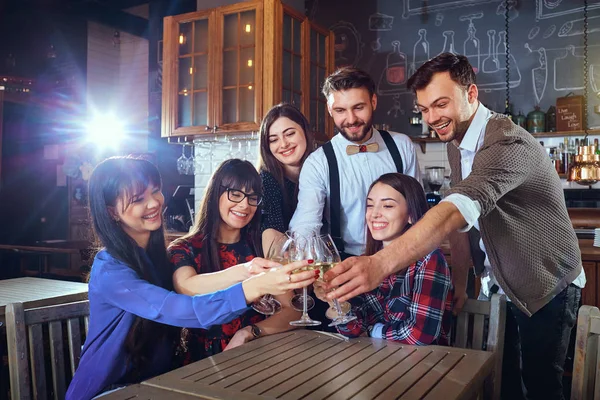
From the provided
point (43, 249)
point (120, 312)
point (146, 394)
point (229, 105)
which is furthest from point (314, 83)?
point (146, 394)

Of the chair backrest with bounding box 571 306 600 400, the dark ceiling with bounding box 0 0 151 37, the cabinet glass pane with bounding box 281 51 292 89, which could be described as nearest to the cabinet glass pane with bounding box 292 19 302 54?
the cabinet glass pane with bounding box 281 51 292 89

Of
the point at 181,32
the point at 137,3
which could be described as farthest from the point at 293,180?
the point at 137,3

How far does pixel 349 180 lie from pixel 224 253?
669mm

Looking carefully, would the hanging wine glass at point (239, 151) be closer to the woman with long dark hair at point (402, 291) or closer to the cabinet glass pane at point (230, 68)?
the cabinet glass pane at point (230, 68)

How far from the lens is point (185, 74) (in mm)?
5332

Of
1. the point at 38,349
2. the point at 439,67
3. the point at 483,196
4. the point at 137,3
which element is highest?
the point at 137,3

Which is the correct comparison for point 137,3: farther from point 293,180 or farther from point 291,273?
point 291,273

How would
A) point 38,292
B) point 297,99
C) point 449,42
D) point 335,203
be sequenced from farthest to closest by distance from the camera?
1. point 449,42
2. point 297,99
3. point 38,292
4. point 335,203

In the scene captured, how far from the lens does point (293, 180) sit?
→ 256 centimetres

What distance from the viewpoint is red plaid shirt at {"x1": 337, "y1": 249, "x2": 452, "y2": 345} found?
1698mm

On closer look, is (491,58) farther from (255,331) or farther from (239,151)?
(255,331)

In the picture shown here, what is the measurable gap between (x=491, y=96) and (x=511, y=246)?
4180 mm

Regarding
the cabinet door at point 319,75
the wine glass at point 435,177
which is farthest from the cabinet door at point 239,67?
the wine glass at point 435,177

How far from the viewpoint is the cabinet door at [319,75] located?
5492 mm
